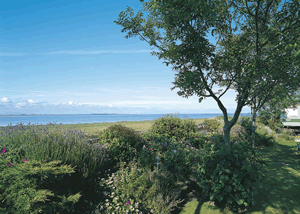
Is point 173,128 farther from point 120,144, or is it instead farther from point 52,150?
point 52,150

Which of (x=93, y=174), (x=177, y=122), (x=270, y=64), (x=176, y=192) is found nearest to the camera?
(x=270, y=64)

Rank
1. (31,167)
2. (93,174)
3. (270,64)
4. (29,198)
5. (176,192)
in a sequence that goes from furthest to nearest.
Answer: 1. (93,174)
2. (176,192)
3. (270,64)
4. (31,167)
5. (29,198)

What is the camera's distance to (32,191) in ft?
11.2

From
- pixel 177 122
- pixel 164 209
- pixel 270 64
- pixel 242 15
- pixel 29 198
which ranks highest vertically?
pixel 242 15

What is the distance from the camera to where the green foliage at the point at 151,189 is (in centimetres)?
427

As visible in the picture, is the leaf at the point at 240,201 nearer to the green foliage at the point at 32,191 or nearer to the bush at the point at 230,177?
the bush at the point at 230,177

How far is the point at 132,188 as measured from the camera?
14.9 feet

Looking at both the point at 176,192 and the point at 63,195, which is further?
the point at 176,192

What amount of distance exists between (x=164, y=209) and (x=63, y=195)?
2.23m

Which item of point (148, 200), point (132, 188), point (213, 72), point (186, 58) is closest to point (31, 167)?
point (132, 188)

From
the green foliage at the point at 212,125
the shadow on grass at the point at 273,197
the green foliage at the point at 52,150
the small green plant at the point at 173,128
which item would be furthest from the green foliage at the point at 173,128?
the green foliage at the point at 212,125

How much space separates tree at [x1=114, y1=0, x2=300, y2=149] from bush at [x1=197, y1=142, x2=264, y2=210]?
92cm

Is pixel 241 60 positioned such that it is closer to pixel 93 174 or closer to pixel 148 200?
pixel 148 200

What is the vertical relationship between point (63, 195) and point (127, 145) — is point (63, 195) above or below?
below
